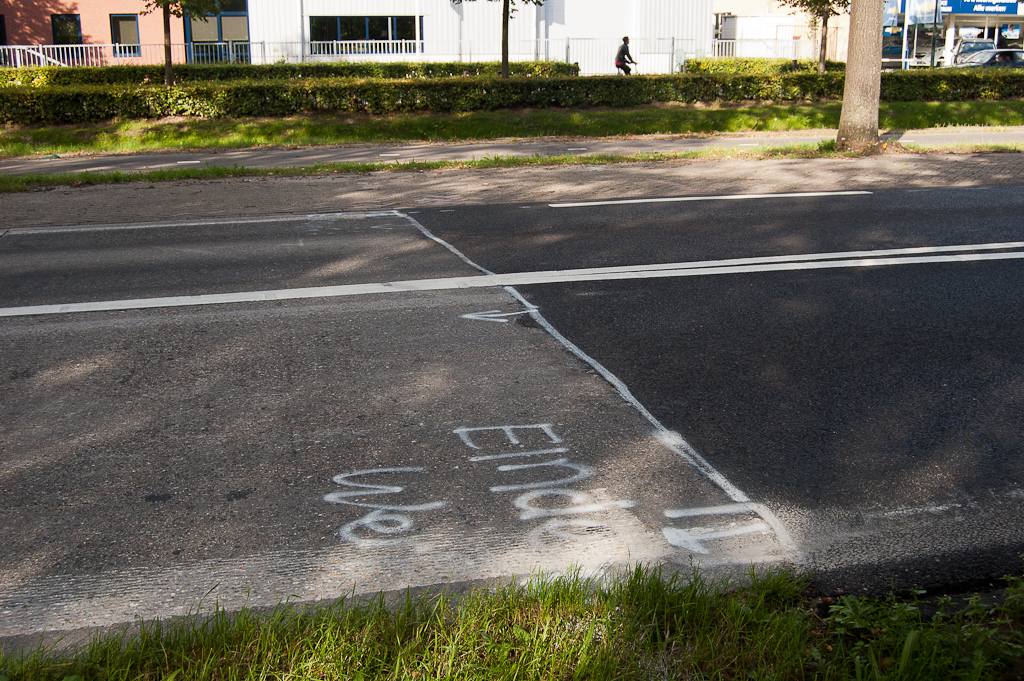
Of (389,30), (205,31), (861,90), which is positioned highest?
(205,31)

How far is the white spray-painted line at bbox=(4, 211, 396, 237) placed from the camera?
9.57m

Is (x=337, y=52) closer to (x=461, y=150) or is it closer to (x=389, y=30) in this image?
(x=389, y=30)

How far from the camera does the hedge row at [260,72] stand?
2786 cm

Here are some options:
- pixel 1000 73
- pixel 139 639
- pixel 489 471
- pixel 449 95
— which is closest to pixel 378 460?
pixel 489 471

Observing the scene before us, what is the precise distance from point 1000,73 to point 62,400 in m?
27.3

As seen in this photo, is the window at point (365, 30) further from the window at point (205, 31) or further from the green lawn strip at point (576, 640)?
the green lawn strip at point (576, 640)

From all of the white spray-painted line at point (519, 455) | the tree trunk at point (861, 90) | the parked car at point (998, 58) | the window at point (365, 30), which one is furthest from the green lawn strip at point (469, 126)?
the white spray-painted line at point (519, 455)

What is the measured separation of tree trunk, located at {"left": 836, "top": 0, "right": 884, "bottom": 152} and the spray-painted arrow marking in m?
11.2

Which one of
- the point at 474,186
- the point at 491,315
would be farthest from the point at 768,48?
the point at 491,315

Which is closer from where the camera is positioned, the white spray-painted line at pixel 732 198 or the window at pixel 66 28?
the white spray-painted line at pixel 732 198

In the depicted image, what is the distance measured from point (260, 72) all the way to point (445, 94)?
1057 centimetres

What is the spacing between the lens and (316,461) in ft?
12.8

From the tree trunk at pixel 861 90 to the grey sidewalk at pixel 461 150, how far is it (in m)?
2.15

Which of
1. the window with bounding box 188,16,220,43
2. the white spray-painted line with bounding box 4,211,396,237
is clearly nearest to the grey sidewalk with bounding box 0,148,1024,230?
the white spray-painted line with bounding box 4,211,396,237
